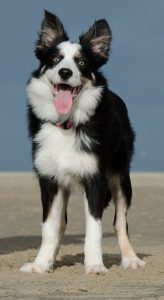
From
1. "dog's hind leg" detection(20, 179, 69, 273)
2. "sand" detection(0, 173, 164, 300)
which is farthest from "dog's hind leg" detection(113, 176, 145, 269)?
"dog's hind leg" detection(20, 179, 69, 273)

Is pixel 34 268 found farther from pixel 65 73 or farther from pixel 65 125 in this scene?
pixel 65 73

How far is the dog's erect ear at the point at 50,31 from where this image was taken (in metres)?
8.08

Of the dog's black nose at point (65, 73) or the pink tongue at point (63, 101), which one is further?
the pink tongue at point (63, 101)

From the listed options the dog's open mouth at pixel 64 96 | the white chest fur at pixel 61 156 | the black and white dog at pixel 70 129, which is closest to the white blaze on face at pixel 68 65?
the black and white dog at pixel 70 129

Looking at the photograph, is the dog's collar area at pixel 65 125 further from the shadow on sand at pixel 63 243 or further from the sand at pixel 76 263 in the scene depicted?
the shadow on sand at pixel 63 243

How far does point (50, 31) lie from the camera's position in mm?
8125

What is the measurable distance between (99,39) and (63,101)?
2.96ft

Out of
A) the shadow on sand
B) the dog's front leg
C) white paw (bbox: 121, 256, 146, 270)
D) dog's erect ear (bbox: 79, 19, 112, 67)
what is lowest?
the shadow on sand

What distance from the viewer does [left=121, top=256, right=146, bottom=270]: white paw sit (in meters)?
8.14

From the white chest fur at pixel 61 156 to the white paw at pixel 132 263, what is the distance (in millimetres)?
1201

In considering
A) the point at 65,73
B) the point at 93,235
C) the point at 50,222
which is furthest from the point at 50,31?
the point at 93,235

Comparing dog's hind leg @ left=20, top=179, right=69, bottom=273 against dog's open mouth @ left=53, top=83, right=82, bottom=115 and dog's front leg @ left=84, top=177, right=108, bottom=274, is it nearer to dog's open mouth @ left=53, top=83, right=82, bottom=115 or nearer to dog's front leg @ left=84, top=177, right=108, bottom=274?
dog's front leg @ left=84, top=177, right=108, bottom=274

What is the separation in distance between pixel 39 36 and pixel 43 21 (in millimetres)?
178

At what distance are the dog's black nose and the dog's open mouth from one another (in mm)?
198
